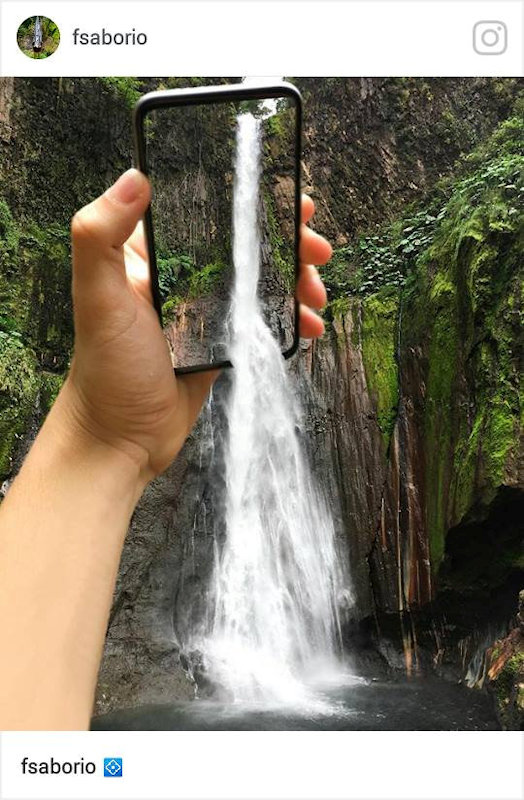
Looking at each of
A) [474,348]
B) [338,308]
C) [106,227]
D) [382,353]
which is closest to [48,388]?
[338,308]

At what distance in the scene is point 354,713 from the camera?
2.53 m

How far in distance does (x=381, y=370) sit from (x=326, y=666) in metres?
1.71

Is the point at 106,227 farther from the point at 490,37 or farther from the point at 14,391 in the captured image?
the point at 14,391

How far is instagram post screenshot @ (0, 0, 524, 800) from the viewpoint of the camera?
26.8 inches

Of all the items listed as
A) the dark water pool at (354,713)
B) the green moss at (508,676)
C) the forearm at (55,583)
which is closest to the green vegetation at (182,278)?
the forearm at (55,583)

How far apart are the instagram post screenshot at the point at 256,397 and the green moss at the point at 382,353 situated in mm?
15

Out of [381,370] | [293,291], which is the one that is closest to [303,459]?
[381,370]

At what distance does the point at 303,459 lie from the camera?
3656 mm

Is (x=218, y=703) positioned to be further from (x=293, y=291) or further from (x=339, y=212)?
(x=339, y=212)

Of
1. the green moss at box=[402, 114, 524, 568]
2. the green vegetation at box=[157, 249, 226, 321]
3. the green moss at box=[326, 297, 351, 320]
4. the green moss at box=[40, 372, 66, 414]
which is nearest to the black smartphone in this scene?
the green vegetation at box=[157, 249, 226, 321]

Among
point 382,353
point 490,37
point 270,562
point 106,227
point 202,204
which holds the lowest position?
point 270,562

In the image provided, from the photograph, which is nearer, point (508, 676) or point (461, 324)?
point (508, 676)

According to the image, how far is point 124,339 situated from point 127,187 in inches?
6.8

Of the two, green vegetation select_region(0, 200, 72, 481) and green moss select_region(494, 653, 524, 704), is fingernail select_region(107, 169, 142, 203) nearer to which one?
green moss select_region(494, 653, 524, 704)
